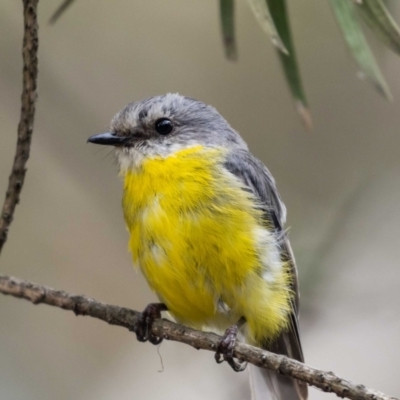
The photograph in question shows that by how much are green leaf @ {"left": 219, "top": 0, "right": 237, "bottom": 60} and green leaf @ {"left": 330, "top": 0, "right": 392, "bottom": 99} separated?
36 centimetres

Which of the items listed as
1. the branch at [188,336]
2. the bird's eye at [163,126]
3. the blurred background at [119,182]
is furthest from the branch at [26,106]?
the blurred background at [119,182]

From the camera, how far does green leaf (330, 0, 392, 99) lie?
2.28 metres

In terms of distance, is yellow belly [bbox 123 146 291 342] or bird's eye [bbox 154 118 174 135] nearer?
yellow belly [bbox 123 146 291 342]

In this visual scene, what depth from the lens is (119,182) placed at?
15.9 ft

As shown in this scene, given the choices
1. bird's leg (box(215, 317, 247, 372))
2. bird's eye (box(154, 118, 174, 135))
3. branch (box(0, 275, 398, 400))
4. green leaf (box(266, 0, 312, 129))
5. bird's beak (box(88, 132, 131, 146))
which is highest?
green leaf (box(266, 0, 312, 129))

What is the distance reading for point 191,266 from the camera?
2.70 meters

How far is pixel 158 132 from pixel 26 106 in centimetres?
101

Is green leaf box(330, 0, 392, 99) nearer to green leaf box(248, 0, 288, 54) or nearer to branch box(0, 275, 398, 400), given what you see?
green leaf box(248, 0, 288, 54)

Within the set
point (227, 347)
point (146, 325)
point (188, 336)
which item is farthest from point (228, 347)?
point (146, 325)

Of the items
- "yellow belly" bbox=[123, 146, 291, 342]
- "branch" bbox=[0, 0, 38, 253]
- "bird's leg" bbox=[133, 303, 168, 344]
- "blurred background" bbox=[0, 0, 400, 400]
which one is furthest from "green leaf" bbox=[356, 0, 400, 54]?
"blurred background" bbox=[0, 0, 400, 400]

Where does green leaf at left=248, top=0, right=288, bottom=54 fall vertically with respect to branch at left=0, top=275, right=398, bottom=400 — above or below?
above

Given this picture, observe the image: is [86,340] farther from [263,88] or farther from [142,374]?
[263,88]

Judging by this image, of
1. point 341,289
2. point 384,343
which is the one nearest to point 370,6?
point 341,289

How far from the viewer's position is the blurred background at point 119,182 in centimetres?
456
